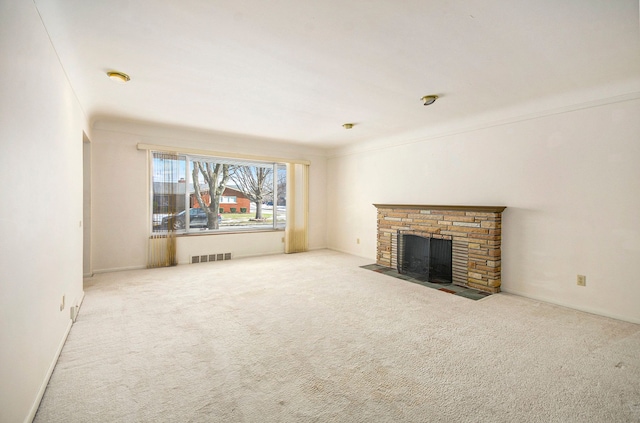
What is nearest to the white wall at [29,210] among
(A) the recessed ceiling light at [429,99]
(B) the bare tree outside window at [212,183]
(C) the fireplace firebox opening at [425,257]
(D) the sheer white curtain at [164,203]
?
(D) the sheer white curtain at [164,203]

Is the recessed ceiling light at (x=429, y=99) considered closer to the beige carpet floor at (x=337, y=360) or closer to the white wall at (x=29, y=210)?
the beige carpet floor at (x=337, y=360)

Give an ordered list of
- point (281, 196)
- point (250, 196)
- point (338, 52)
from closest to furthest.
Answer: point (338, 52)
point (250, 196)
point (281, 196)

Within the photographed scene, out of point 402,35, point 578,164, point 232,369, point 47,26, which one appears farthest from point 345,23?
point 578,164

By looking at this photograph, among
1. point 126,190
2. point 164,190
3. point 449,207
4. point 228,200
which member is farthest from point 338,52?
point 228,200

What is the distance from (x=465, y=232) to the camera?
4.18 metres

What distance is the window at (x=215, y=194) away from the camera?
5090 millimetres

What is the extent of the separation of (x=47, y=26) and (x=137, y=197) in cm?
327

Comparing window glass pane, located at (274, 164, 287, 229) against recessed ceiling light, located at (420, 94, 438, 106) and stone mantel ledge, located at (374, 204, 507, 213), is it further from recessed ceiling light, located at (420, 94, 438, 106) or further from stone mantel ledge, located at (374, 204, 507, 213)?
recessed ceiling light, located at (420, 94, 438, 106)

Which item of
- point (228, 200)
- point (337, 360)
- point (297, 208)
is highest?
point (228, 200)

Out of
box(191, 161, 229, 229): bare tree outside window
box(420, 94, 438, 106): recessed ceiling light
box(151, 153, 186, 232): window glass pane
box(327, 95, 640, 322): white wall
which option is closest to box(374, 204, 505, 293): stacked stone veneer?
box(327, 95, 640, 322): white wall

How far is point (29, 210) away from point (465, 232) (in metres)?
4.42

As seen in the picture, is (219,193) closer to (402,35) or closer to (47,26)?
(47,26)

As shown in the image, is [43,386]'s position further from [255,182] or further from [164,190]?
[255,182]

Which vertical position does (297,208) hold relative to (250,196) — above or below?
below
